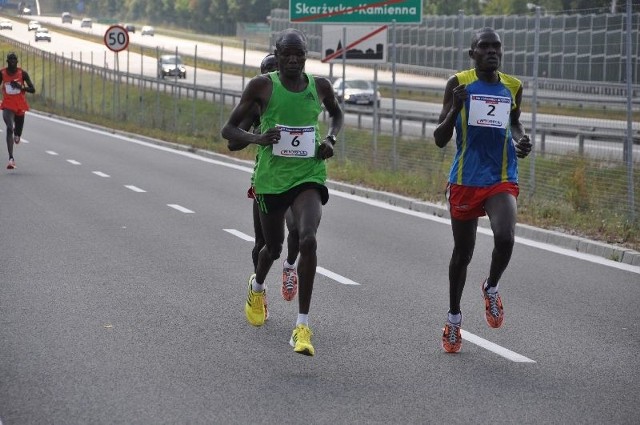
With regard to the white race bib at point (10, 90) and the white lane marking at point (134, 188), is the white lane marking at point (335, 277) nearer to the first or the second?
the white lane marking at point (134, 188)

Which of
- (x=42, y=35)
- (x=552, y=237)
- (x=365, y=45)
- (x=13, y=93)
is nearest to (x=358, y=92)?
(x=365, y=45)

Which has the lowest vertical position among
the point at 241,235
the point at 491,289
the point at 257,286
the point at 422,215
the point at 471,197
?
the point at 422,215

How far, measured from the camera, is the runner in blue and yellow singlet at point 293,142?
7715mm

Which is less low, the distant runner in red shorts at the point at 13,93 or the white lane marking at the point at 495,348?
the distant runner in red shorts at the point at 13,93

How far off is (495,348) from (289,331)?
1311mm

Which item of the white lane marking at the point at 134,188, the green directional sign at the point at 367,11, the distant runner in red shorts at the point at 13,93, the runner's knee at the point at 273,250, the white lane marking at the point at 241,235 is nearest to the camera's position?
the runner's knee at the point at 273,250

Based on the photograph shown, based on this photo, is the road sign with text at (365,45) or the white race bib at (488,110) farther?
the road sign with text at (365,45)

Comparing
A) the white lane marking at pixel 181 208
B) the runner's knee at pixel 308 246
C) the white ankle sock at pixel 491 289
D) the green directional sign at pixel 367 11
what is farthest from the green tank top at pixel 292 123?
the green directional sign at pixel 367 11

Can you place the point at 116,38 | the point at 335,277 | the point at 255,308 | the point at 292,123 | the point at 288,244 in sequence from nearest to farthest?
the point at 292,123
the point at 255,308
the point at 288,244
the point at 335,277
the point at 116,38

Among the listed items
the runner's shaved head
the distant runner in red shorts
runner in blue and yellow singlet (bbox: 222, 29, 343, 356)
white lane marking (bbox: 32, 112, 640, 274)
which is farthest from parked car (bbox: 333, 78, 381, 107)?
the runner's shaved head

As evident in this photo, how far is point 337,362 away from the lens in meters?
7.48

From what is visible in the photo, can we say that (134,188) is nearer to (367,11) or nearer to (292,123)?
(367,11)

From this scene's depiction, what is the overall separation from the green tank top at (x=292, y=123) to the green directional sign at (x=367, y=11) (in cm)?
1885

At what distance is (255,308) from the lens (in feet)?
28.0
